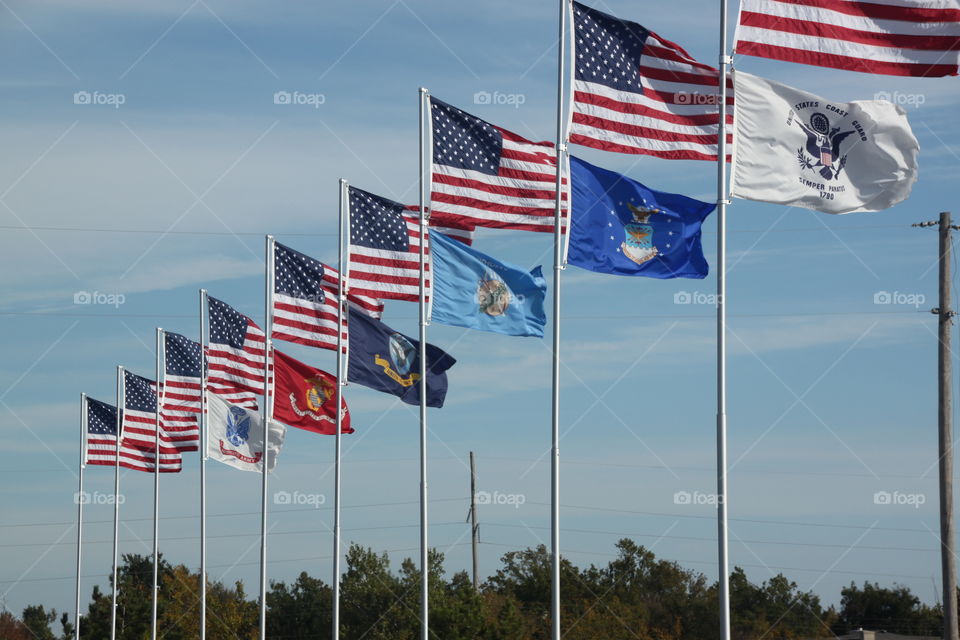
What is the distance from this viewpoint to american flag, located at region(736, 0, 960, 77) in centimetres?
1909

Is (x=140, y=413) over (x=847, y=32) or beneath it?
beneath

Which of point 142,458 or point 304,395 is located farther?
point 142,458

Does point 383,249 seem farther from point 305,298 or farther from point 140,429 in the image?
point 140,429

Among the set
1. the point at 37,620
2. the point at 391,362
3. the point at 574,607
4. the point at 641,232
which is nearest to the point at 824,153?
the point at 641,232

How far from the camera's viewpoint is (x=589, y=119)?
21641 mm

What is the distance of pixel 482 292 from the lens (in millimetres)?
26734

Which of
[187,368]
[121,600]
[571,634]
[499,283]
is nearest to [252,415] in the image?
[187,368]

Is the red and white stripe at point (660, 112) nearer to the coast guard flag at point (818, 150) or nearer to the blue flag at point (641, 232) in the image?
Result: the blue flag at point (641, 232)

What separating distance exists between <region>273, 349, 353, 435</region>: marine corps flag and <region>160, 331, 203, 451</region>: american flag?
654cm

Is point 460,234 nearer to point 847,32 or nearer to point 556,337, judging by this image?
point 556,337

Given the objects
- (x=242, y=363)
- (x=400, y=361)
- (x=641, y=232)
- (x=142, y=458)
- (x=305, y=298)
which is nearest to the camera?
(x=641, y=232)

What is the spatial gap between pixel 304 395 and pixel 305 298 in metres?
3.15

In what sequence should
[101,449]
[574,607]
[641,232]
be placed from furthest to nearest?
[574,607], [101,449], [641,232]

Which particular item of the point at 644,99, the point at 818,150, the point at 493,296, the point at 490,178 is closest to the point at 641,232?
the point at 644,99
